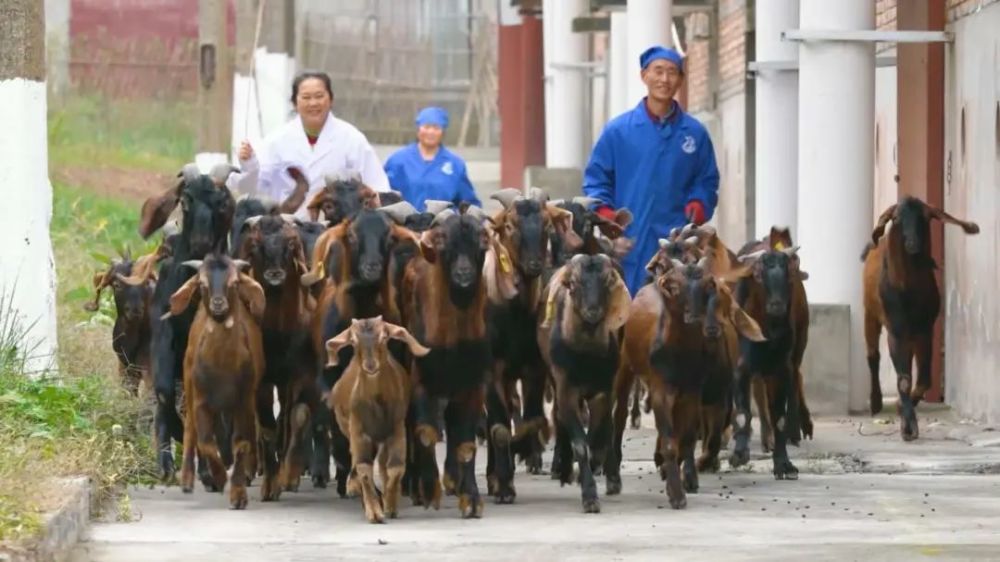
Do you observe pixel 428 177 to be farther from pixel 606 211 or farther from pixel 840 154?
pixel 606 211

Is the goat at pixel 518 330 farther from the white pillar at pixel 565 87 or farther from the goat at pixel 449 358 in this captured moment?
the white pillar at pixel 565 87

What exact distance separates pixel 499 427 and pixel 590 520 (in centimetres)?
92

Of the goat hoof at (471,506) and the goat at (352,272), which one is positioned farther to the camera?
the goat at (352,272)

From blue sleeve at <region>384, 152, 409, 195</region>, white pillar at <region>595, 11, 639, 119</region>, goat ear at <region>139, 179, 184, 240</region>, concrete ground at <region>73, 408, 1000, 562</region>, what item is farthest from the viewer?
white pillar at <region>595, 11, 639, 119</region>

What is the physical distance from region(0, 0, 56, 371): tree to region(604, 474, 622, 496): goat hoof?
10.2ft

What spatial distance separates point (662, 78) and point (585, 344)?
8.57ft

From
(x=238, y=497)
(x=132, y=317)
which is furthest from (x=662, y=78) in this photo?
(x=238, y=497)

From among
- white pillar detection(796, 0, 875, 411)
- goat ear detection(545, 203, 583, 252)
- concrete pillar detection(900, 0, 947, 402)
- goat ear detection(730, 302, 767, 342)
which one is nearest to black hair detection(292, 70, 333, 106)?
goat ear detection(545, 203, 583, 252)

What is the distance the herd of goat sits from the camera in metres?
11.6

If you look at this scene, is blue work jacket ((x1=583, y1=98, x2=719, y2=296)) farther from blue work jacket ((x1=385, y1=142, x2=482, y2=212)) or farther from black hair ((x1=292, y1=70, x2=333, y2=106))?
blue work jacket ((x1=385, y1=142, x2=482, y2=212))

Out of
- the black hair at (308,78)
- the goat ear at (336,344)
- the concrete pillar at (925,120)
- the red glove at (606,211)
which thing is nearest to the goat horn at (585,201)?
the red glove at (606,211)

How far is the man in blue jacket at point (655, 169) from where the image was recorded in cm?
1430

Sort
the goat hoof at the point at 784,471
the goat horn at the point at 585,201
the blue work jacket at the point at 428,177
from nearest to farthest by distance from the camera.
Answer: the goat hoof at the point at 784,471, the goat horn at the point at 585,201, the blue work jacket at the point at 428,177

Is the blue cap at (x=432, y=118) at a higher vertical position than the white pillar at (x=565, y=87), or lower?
lower
